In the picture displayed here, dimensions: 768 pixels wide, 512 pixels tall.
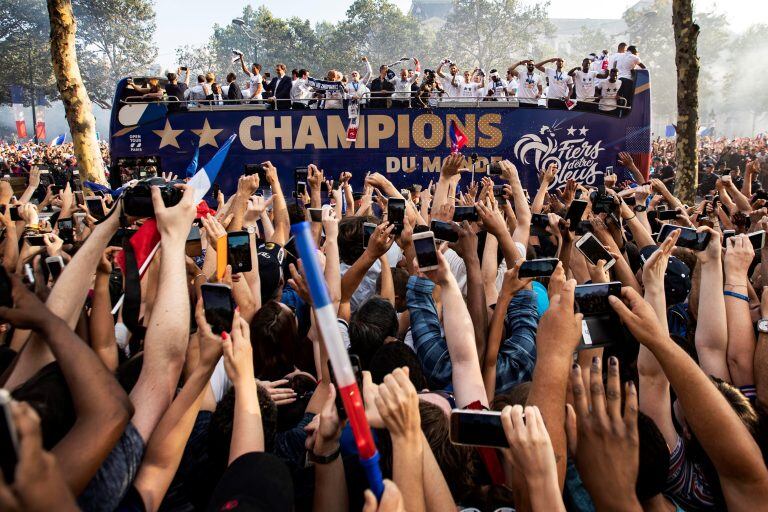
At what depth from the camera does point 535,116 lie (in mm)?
11961

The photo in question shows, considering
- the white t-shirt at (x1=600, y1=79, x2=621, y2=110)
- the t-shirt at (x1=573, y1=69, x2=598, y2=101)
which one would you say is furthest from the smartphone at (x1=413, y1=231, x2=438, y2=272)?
the t-shirt at (x1=573, y1=69, x2=598, y2=101)

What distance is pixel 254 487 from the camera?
1386 millimetres

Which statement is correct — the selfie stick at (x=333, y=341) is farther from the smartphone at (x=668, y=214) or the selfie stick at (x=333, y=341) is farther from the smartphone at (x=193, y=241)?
the smartphone at (x=668, y=214)

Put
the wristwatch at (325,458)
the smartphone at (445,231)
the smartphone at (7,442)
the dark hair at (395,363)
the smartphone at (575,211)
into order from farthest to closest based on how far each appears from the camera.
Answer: the smartphone at (575,211), the smartphone at (445,231), the dark hair at (395,363), the wristwatch at (325,458), the smartphone at (7,442)

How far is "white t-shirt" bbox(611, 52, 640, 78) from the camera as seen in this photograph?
1245 centimetres

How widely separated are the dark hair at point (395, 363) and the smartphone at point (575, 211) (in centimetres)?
187

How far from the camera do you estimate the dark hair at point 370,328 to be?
285cm

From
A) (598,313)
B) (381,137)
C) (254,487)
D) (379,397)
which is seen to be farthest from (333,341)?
(381,137)

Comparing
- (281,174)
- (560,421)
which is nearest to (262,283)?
(560,421)

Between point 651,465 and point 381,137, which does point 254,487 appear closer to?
point 651,465

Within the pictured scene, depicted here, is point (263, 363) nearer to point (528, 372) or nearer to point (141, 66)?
point (528, 372)

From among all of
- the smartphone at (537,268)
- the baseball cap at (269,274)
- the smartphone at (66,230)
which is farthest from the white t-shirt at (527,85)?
the smartphone at (537,268)

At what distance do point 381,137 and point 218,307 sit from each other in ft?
35.6

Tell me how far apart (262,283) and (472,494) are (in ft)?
7.53
